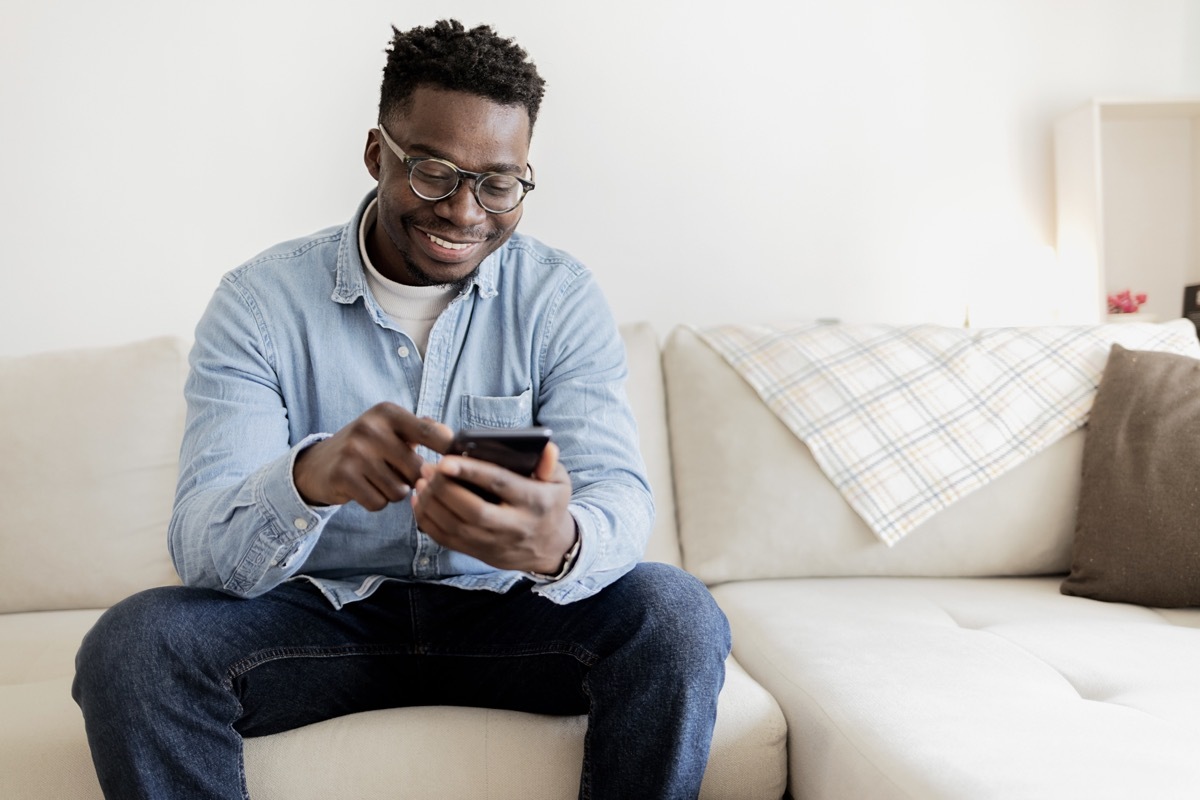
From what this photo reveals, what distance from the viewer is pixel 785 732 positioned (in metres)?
1.40

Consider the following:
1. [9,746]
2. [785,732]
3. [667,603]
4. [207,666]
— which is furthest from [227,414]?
[785,732]

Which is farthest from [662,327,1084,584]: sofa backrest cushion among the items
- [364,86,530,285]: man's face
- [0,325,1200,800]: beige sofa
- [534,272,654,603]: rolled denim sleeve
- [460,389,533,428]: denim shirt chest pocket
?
[364,86,530,285]: man's face

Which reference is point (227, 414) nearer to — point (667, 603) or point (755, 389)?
point (667, 603)

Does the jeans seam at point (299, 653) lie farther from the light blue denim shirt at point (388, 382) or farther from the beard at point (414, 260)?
the beard at point (414, 260)

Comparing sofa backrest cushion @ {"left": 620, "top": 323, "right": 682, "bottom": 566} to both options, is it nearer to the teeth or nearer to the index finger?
the teeth

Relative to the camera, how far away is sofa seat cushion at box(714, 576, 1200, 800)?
111 cm

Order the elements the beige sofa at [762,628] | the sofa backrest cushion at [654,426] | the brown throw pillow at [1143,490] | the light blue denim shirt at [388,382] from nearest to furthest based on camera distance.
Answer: the beige sofa at [762,628] < the light blue denim shirt at [388,382] < the brown throw pillow at [1143,490] < the sofa backrest cushion at [654,426]

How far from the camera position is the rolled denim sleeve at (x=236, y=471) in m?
1.20

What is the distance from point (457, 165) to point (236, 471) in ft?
1.47

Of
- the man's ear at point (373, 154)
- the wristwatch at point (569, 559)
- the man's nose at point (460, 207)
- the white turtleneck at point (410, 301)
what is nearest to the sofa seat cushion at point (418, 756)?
the wristwatch at point (569, 559)

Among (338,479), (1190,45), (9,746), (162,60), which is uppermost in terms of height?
(162,60)

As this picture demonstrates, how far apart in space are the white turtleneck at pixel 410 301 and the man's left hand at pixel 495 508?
18.9 inches

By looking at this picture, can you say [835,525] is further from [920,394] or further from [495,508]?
[495,508]

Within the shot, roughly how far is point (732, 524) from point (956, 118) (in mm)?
1241
